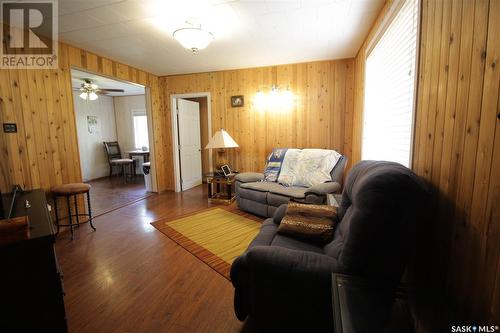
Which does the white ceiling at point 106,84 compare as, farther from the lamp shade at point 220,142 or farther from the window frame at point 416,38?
the window frame at point 416,38

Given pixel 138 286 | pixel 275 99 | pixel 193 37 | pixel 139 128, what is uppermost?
pixel 193 37

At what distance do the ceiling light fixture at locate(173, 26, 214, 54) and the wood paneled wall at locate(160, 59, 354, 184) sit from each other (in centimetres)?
197

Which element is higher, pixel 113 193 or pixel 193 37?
pixel 193 37

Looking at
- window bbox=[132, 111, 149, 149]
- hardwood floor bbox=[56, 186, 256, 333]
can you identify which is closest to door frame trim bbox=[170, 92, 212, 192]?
hardwood floor bbox=[56, 186, 256, 333]

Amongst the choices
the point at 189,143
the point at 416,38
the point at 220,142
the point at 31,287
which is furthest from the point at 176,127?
the point at 416,38

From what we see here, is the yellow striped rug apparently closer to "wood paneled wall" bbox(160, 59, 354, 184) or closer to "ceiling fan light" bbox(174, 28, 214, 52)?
"wood paneled wall" bbox(160, 59, 354, 184)

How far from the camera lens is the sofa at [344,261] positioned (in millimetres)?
1011

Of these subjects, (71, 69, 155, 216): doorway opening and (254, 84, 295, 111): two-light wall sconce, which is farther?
(71, 69, 155, 216): doorway opening

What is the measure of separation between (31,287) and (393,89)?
286 cm

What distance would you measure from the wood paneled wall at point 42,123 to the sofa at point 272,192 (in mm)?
2392

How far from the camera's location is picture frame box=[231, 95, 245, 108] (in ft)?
14.8

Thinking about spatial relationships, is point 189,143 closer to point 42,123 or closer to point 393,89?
point 42,123

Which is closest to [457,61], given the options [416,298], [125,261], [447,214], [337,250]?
[447,214]

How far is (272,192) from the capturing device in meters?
3.15
